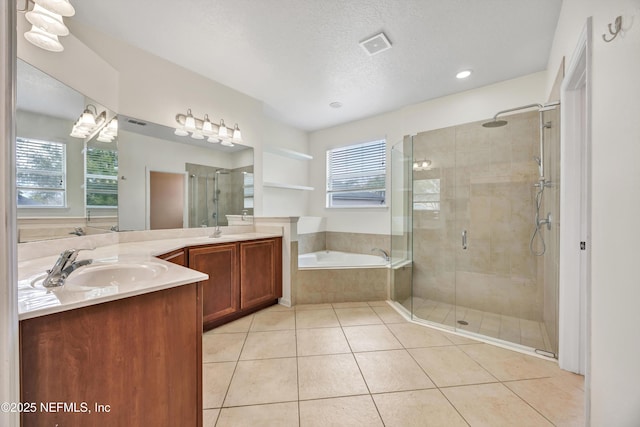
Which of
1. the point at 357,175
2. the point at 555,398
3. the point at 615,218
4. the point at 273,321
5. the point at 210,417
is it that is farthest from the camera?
the point at 357,175

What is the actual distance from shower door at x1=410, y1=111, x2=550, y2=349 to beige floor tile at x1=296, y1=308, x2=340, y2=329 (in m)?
0.90

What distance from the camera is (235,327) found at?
89.7 inches

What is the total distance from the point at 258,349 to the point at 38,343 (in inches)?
56.8

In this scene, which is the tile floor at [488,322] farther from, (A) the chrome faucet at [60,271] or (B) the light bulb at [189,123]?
(B) the light bulb at [189,123]

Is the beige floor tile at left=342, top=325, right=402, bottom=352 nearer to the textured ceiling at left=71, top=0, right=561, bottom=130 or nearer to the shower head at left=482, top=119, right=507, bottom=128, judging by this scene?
the shower head at left=482, top=119, right=507, bottom=128

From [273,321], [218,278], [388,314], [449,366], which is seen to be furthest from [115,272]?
[388,314]

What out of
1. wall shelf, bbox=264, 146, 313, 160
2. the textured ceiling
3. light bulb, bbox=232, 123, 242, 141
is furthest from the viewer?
wall shelf, bbox=264, 146, 313, 160

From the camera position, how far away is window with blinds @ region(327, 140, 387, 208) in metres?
3.70

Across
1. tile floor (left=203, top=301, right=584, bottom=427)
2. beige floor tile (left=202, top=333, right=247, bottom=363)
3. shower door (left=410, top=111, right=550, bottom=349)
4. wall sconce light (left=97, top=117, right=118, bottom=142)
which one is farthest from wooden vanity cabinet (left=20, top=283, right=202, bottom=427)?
shower door (left=410, top=111, right=550, bottom=349)

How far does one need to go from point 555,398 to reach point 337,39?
2.97 metres

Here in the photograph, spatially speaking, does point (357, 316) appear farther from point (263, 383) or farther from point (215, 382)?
point (215, 382)

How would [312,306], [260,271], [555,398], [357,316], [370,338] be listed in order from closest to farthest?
[555,398] < [370,338] < [357,316] < [260,271] < [312,306]

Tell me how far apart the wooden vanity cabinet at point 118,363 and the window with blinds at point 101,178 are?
1400 millimetres

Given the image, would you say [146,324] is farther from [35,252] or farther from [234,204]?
[234,204]
